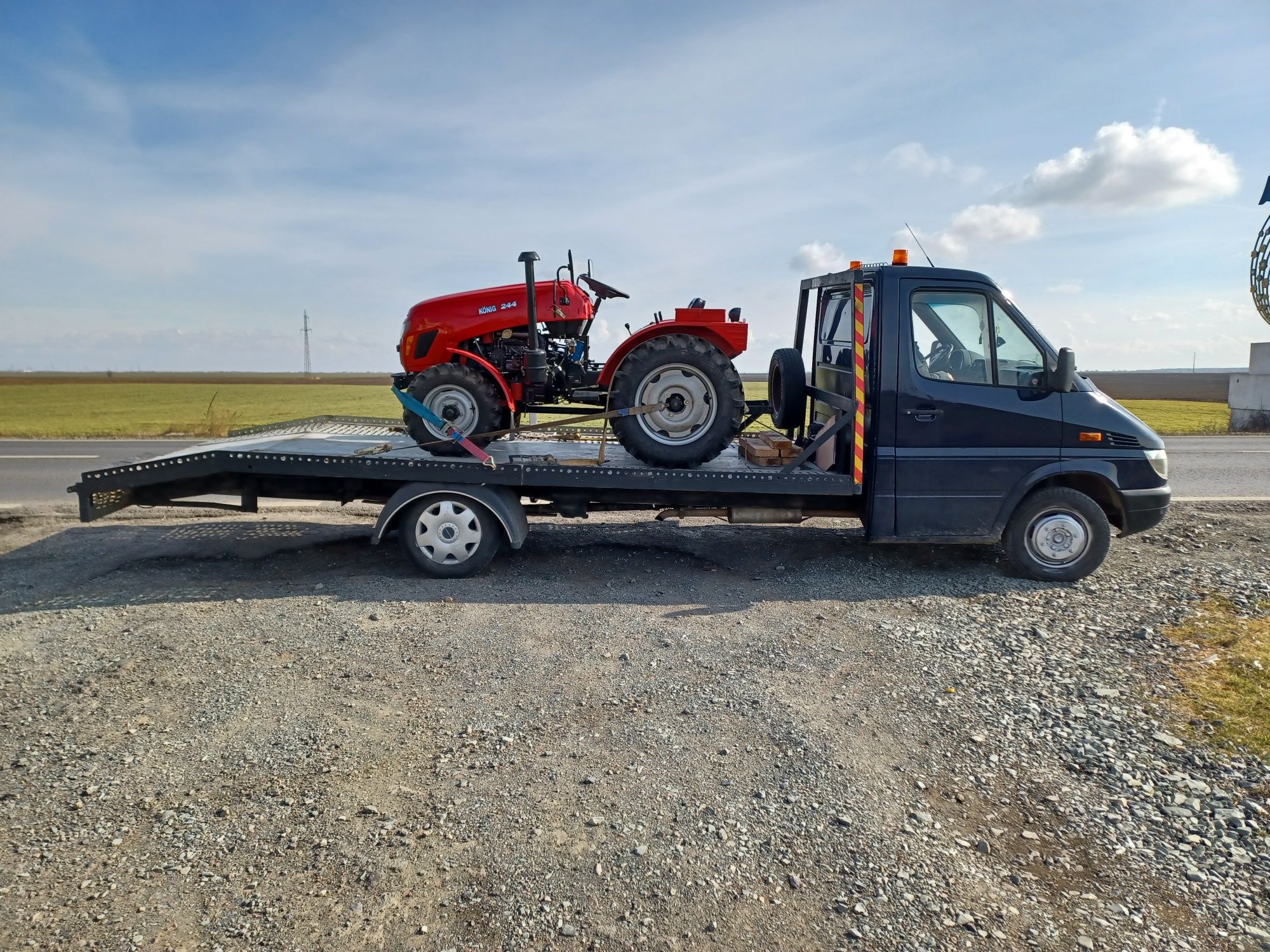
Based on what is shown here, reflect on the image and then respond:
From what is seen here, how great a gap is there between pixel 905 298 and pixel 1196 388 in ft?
261

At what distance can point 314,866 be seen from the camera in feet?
9.63

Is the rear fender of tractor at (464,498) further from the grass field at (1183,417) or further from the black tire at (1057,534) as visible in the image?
the grass field at (1183,417)

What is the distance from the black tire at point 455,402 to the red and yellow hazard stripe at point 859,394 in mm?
2845

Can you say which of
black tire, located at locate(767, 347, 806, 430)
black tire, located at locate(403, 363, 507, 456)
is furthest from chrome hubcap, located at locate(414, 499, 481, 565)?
black tire, located at locate(767, 347, 806, 430)

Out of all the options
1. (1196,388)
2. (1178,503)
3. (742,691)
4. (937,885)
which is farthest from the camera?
(1196,388)

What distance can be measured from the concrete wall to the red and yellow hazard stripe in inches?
734

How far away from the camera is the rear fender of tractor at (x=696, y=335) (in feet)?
21.1

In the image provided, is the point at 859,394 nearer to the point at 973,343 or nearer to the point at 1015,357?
the point at 973,343

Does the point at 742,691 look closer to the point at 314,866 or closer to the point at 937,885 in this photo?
the point at 937,885

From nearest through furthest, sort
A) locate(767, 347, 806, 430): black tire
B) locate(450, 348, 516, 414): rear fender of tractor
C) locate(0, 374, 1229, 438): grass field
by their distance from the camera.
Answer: locate(450, 348, 516, 414): rear fender of tractor < locate(767, 347, 806, 430): black tire < locate(0, 374, 1229, 438): grass field

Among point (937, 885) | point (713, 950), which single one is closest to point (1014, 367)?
point (937, 885)

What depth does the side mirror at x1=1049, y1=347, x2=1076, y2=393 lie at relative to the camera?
605 centimetres

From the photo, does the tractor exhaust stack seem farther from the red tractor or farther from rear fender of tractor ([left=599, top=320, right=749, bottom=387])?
rear fender of tractor ([left=599, top=320, right=749, bottom=387])

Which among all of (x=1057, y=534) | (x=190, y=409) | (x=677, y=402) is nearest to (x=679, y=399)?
(x=677, y=402)
